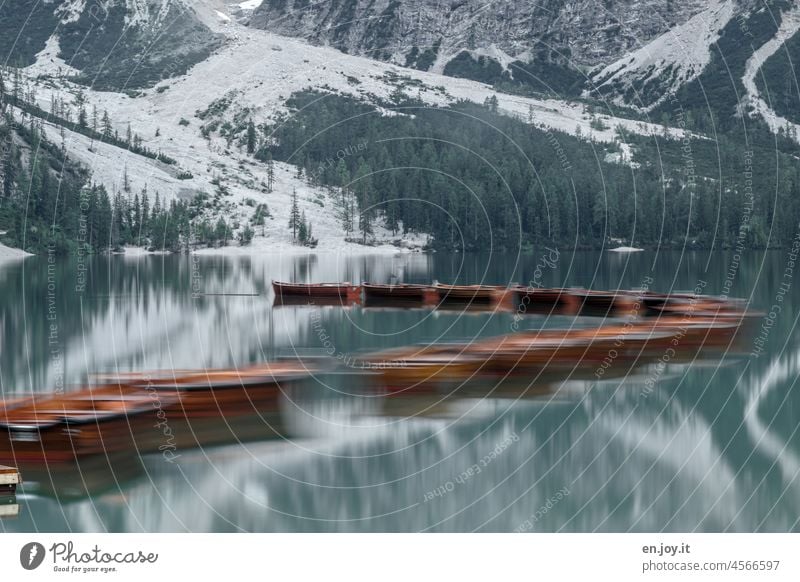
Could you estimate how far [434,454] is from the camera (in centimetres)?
1905

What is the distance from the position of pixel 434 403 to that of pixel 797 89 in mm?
182604

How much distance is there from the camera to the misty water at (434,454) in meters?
16.0

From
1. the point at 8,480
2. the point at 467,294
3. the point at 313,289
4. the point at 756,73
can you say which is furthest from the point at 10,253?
the point at 756,73

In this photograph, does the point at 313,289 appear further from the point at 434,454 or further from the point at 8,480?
the point at 8,480

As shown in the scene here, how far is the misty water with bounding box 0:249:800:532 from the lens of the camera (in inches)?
631

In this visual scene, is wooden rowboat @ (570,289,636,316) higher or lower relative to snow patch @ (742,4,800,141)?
lower

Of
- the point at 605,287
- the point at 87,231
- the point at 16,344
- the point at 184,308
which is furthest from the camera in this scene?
the point at 87,231

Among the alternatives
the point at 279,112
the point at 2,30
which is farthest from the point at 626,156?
the point at 2,30

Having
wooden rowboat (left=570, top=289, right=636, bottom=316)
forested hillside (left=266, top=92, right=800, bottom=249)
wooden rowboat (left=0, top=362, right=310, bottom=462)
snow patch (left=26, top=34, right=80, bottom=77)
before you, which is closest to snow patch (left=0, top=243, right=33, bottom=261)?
forested hillside (left=266, top=92, right=800, bottom=249)

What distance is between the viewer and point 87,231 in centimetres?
8856

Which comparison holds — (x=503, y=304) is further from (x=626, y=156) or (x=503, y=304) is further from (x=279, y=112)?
(x=626, y=156)

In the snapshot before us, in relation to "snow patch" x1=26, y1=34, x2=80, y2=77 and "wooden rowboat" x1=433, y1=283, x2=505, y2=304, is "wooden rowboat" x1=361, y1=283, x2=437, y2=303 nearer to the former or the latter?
"wooden rowboat" x1=433, y1=283, x2=505, y2=304

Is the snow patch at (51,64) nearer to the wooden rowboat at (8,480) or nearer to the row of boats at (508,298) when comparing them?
the row of boats at (508,298)

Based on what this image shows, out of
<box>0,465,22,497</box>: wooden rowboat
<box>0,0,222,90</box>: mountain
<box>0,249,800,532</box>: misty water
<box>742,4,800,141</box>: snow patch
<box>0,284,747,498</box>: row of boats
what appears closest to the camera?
<box>0,465,22,497</box>: wooden rowboat
